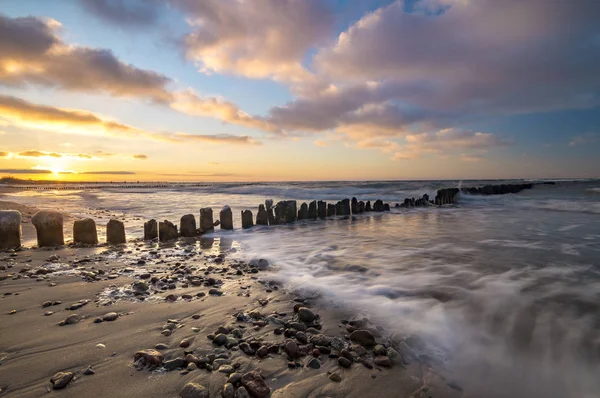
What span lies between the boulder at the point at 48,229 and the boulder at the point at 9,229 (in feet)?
0.93

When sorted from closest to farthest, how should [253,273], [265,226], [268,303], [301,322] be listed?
[301,322] → [268,303] → [253,273] → [265,226]

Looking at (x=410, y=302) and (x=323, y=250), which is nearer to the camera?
(x=410, y=302)

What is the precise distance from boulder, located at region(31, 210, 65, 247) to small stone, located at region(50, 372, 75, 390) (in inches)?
214

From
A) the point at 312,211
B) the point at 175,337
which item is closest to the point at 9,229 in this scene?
the point at 175,337

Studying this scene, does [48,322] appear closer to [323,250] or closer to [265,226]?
[323,250]

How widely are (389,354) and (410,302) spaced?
1293 millimetres

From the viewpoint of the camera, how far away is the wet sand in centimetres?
204

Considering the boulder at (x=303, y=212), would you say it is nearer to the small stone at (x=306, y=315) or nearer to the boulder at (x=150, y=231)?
the boulder at (x=150, y=231)

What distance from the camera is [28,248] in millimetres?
5887

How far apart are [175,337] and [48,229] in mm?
5446

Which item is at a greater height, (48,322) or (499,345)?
(48,322)

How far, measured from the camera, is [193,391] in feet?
6.14

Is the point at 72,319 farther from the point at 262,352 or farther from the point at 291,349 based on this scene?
the point at 291,349

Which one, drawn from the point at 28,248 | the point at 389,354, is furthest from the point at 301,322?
the point at 28,248
